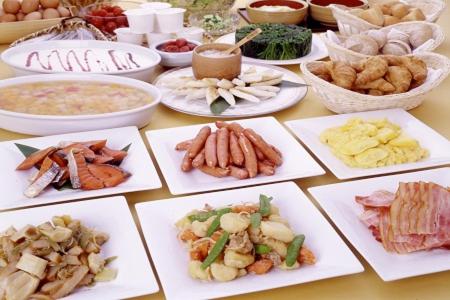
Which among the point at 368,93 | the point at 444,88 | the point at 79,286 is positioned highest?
the point at 79,286

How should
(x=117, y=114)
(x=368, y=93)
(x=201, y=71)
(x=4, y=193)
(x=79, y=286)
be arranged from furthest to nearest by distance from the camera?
(x=201, y=71) < (x=368, y=93) < (x=117, y=114) < (x=4, y=193) < (x=79, y=286)

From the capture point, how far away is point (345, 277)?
1.09 meters

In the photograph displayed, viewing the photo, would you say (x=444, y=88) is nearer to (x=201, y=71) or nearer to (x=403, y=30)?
(x=403, y=30)

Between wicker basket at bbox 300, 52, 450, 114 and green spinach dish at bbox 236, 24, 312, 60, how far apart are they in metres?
0.38

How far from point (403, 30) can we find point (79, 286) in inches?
60.9

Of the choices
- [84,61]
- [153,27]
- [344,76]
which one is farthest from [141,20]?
[344,76]

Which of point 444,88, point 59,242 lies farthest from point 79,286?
point 444,88

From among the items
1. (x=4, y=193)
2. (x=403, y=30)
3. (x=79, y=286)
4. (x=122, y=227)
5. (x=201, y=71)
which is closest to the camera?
(x=79, y=286)

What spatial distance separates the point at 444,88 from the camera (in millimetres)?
1974

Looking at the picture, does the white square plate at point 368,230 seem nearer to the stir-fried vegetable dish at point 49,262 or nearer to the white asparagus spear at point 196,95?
the stir-fried vegetable dish at point 49,262

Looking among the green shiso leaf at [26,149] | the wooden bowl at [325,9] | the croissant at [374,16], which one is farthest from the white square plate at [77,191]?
the wooden bowl at [325,9]

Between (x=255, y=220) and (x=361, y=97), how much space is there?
70 centimetres

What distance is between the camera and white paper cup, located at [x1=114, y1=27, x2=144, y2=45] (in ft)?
7.14

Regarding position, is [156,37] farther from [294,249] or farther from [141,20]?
→ [294,249]
